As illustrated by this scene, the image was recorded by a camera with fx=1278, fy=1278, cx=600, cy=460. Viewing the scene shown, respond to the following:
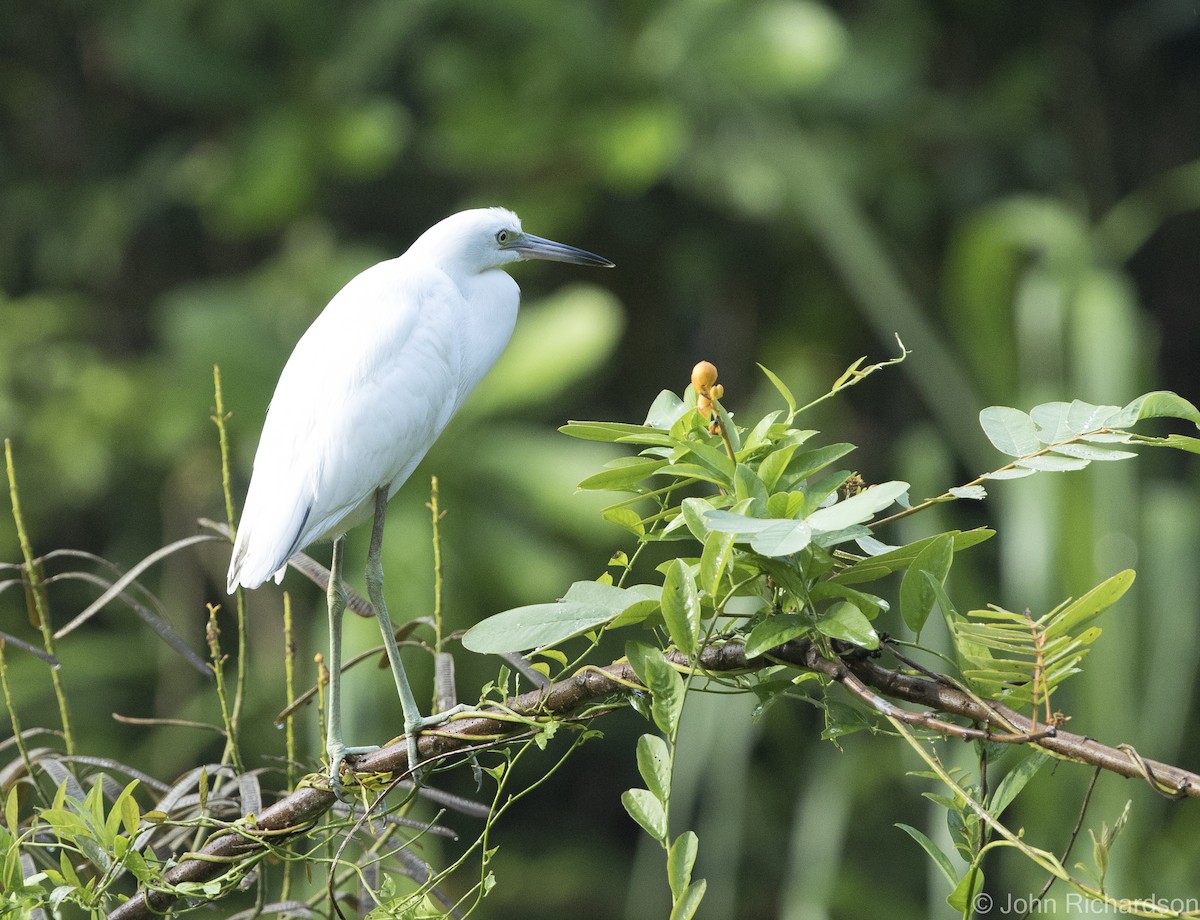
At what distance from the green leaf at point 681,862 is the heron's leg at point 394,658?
137 millimetres

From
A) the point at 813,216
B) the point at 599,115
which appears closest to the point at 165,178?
the point at 599,115

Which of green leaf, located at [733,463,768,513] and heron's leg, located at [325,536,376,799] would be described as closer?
green leaf, located at [733,463,768,513]

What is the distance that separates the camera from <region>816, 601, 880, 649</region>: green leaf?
52cm

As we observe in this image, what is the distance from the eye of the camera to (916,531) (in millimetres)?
2270

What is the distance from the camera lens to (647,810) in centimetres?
59

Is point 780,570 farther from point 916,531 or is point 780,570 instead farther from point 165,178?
point 165,178

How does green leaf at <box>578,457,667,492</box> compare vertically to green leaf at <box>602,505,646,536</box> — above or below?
above

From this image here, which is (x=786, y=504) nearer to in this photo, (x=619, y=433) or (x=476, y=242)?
(x=619, y=433)

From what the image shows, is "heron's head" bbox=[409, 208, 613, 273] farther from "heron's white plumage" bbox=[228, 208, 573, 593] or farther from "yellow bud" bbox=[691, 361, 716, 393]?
"yellow bud" bbox=[691, 361, 716, 393]

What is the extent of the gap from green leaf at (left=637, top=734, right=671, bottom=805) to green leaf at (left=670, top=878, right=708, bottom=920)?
41mm

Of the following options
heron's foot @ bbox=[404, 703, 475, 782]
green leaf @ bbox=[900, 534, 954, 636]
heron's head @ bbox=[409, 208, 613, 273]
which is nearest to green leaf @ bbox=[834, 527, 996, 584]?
green leaf @ bbox=[900, 534, 954, 636]

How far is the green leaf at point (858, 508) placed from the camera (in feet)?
1.69

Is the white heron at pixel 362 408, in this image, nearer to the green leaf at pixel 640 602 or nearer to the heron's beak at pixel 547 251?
the heron's beak at pixel 547 251

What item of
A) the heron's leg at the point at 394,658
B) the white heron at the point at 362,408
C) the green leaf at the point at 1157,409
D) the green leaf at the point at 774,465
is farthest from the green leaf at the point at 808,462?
the white heron at the point at 362,408
